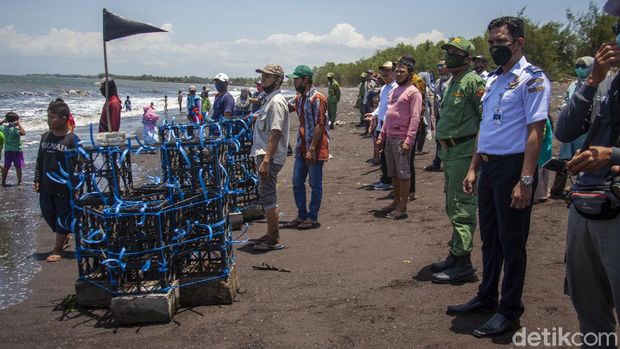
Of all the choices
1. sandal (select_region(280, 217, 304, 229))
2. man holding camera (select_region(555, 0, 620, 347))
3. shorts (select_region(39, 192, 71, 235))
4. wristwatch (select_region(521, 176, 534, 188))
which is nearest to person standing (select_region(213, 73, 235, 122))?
sandal (select_region(280, 217, 304, 229))

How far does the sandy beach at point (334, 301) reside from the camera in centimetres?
392

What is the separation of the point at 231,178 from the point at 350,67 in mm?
77101

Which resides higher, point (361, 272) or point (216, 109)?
point (216, 109)

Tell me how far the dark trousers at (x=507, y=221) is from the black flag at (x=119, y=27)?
154 inches

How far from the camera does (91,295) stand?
4.65 m

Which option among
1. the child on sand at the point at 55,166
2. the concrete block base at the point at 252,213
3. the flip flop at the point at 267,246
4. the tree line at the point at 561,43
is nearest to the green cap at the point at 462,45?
the flip flop at the point at 267,246

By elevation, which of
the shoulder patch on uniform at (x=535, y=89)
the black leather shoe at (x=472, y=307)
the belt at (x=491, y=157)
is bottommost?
the black leather shoe at (x=472, y=307)

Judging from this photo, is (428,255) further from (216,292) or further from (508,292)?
(216,292)

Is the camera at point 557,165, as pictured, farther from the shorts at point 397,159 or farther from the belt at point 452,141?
the shorts at point 397,159

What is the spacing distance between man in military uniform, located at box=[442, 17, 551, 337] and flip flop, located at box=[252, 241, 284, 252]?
9.57ft

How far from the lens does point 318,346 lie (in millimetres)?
3773

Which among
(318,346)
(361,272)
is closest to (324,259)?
(361,272)

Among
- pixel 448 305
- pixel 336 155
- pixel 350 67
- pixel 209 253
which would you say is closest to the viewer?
pixel 448 305

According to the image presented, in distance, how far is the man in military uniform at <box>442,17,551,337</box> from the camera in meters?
3.45
